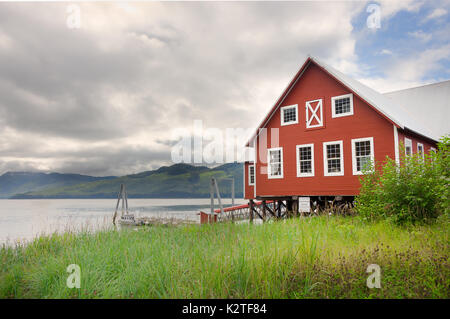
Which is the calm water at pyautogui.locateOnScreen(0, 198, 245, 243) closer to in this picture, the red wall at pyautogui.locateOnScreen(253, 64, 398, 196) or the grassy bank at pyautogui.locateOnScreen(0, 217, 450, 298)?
the grassy bank at pyautogui.locateOnScreen(0, 217, 450, 298)

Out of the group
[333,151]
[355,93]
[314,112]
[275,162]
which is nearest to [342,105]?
[355,93]

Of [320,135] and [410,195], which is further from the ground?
[320,135]

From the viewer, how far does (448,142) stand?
8.01m

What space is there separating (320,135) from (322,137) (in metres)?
0.18

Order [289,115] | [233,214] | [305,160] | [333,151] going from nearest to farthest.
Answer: [233,214] → [333,151] → [305,160] → [289,115]

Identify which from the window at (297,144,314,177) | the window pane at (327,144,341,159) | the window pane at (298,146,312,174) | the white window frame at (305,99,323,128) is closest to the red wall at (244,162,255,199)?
the window at (297,144,314,177)

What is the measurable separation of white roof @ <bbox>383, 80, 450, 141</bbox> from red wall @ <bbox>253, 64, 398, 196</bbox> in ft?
28.9

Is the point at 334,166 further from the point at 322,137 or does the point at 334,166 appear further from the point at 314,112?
the point at 314,112

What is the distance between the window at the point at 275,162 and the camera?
755 inches

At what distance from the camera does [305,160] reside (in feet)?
59.2

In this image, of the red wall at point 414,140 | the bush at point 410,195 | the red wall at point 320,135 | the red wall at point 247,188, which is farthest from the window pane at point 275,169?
the bush at point 410,195

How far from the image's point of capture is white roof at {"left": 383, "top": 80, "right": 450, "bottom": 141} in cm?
2278

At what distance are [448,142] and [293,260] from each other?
18.8 ft
